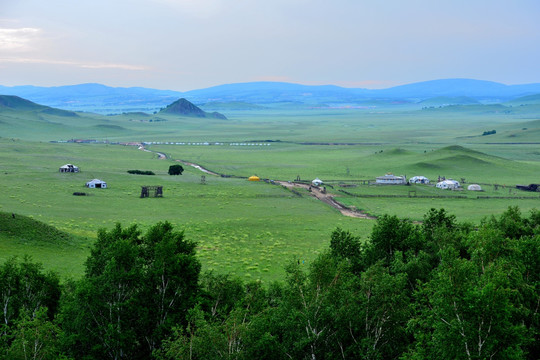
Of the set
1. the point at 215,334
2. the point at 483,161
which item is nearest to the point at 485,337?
the point at 215,334

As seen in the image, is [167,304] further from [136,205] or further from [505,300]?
[136,205]

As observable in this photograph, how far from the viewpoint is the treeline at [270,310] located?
16.1 metres

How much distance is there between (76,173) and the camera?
8950 centimetres

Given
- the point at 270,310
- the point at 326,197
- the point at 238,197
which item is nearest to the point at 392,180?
the point at 326,197

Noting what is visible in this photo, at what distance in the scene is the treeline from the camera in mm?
16062

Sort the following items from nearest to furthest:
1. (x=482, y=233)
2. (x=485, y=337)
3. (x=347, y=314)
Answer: (x=485, y=337)
(x=347, y=314)
(x=482, y=233)

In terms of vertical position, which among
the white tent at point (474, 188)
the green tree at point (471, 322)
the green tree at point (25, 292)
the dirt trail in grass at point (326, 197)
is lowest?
the dirt trail in grass at point (326, 197)

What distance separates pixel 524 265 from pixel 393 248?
9585mm

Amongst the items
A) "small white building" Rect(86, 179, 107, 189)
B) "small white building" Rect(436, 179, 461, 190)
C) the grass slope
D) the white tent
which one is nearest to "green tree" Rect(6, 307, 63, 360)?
the grass slope

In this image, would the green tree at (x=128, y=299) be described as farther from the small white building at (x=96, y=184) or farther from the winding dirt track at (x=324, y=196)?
the small white building at (x=96, y=184)

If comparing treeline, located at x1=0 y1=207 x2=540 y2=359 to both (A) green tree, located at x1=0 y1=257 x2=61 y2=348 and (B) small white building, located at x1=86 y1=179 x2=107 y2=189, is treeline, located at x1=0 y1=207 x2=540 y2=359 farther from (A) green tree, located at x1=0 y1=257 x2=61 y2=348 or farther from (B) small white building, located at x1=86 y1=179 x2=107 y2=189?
(B) small white building, located at x1=86 y1=179 x2=107 y2=189

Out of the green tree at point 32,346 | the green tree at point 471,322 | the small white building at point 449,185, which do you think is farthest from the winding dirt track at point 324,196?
the green tree at point 32,346

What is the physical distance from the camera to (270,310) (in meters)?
21.5

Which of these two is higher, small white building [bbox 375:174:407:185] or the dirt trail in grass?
small white building [bbox 375:174:407:185]
